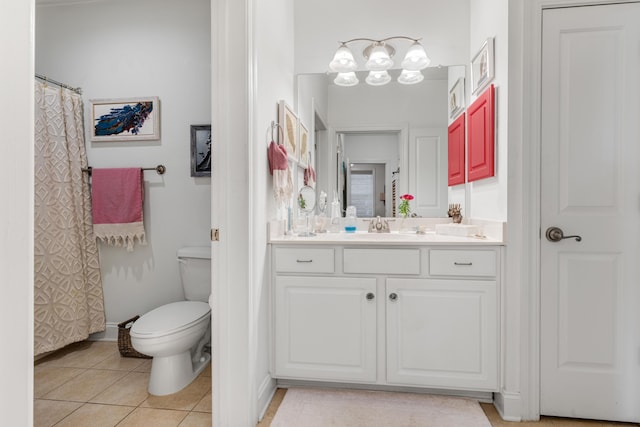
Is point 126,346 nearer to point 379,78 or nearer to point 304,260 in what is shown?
point 304,260

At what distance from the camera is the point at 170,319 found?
1964mm

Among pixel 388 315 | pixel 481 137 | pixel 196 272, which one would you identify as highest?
pixel 481 137

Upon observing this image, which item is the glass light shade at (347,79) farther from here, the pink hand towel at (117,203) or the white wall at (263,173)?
the pink hand towel at (117,203)

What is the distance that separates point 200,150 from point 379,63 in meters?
1.38

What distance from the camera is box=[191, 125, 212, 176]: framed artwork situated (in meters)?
2.47

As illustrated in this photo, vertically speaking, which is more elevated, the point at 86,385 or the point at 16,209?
the point at 16,209

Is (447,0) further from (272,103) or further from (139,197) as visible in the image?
(139,197)

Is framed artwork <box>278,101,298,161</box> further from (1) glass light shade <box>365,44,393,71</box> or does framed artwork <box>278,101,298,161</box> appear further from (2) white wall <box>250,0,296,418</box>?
(1) glass light shade <box>365,44,393,71</box>

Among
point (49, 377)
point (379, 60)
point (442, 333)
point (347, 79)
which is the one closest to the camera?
point (442, 333)

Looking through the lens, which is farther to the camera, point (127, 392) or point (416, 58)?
point (416, 58)

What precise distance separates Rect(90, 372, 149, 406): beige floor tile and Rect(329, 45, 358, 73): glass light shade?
232cm

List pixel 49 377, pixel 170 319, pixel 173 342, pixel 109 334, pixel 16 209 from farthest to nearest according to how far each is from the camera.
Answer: pixel 109 334 → pixel 49 377 → pixel 170 319 → pixel 173 342 → pixel 16 209

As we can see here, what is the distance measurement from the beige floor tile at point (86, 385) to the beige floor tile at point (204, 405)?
60 cm

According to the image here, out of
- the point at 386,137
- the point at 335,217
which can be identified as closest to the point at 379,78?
the point at 386,137
